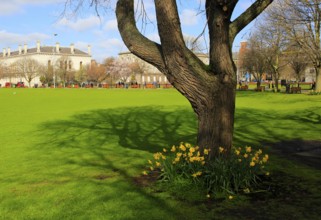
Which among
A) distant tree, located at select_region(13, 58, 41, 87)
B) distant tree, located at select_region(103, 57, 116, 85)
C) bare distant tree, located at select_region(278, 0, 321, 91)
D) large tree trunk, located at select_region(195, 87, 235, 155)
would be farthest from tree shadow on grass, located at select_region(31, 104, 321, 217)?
distant tree, located at select_region(13, 58, 41, 87)

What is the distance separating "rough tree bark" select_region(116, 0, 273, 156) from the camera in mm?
6480

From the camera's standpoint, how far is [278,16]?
34.8 metres

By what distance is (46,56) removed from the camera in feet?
497

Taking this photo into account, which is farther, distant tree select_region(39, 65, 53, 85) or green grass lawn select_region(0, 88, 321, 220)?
distant tree select_region(39, 65, 53, 85)

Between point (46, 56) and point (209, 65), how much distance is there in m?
154

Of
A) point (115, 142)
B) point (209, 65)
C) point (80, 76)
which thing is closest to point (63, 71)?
point (80, 76)

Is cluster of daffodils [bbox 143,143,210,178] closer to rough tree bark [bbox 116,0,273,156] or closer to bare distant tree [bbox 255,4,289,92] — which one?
rough tree bark [bbox 116,0,273,156]

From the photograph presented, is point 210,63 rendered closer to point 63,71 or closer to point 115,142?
point 115,142

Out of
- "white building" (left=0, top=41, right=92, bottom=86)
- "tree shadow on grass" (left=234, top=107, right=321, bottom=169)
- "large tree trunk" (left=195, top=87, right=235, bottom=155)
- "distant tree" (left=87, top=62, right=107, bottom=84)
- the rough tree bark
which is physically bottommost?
"tree shadow on grass" (left=234, top=107, right=321, bottom=169)

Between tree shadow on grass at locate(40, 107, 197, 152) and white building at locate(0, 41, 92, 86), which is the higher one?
white building at locate(0, 41, 92, 86)

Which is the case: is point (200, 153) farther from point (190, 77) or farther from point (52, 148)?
point (52, 148)

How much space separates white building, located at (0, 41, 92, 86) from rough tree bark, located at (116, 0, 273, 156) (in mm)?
137111

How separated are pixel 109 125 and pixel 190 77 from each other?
11340 millimetres

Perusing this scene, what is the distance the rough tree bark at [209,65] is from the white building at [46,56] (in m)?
137
